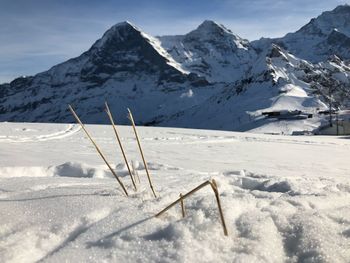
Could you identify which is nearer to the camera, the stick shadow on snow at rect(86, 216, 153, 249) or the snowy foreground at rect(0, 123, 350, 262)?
the snowy foreground at rect(0, 123, 350, 262)

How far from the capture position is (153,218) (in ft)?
11.4

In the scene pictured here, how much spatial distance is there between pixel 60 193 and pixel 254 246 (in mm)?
1963

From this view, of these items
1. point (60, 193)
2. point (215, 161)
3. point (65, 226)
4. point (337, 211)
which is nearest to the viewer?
point (65, 226)

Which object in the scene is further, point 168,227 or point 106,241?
point 168,227

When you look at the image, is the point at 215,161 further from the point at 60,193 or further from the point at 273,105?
the point at 273,105

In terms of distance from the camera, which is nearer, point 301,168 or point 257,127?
point 301,168

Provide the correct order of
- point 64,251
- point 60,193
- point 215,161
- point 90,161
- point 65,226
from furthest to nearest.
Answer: point 215,161 → point 90,161 → point 60,193 → point 65,226 → point 64,251

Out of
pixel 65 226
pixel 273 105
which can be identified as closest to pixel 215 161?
pixel 65 226

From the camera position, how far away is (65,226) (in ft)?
11.0

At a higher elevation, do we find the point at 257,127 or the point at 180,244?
the point at 180,244

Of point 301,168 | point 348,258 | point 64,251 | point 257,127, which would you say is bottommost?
point 257,127

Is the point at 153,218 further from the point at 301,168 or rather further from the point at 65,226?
the point at 301,168

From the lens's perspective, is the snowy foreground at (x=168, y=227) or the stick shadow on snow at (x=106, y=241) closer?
the snowy foreground at (x=168, y=227)

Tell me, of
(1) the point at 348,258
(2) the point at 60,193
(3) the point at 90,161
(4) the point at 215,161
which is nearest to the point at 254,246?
(1) the point at 348,258
